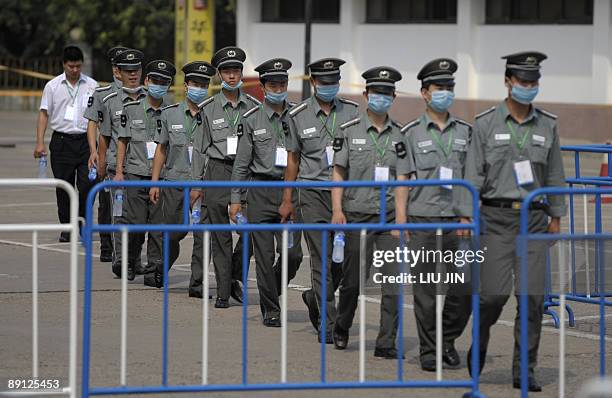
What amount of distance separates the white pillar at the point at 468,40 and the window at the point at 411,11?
0.74 m

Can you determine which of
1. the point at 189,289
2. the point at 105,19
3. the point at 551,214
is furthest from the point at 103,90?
the point at 105,19

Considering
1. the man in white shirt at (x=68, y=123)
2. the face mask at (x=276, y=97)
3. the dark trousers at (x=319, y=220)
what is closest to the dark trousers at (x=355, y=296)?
the dark trousers at (x=319, y=220)

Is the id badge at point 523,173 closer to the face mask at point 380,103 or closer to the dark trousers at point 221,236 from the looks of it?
the face mask at point 380,103

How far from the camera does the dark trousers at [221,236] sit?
11594 millimetres

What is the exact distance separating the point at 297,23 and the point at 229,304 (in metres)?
27.0

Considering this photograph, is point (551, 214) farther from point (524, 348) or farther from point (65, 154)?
point (65, 154)

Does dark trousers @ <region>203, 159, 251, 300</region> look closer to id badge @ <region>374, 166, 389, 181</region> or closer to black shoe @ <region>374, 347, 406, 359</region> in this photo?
id badge @ <region>374, 166, 389, 181</region>

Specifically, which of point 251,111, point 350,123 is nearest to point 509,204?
point 350,123

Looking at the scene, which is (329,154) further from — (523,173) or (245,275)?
(245,275)

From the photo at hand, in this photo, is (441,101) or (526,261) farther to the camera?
(441,101)

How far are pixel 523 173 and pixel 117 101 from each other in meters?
6.01

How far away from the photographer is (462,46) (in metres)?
34.5

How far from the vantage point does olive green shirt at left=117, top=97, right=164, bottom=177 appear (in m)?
13.4

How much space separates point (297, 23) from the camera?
1506 inches
